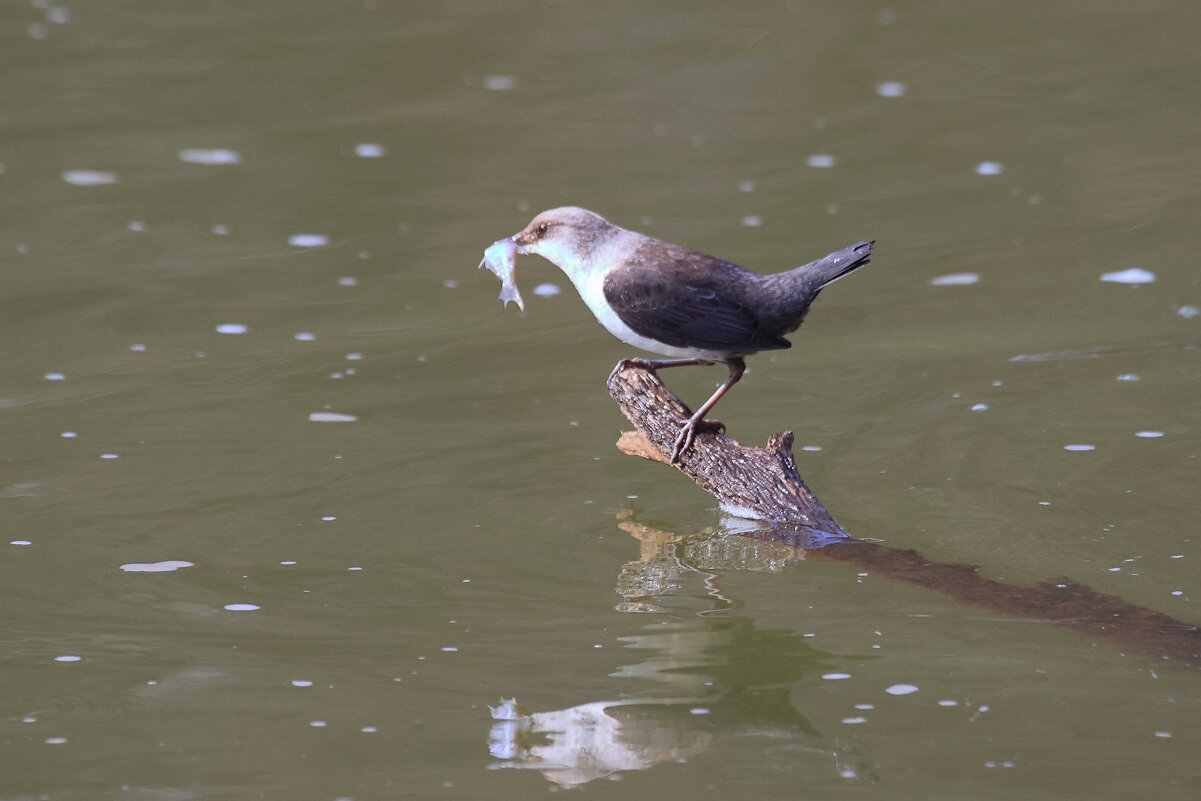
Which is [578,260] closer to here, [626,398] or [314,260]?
[626,398]

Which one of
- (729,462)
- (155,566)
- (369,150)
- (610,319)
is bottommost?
(155,566)

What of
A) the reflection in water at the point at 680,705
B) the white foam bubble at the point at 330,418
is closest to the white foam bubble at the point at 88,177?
the white foam bubble at the point at 330,418

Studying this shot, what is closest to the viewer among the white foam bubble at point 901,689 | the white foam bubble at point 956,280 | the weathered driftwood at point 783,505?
the white foam bubble at point 901,689

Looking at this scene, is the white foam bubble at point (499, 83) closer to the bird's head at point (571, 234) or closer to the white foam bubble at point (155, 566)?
the bird's head at point (571, 234)

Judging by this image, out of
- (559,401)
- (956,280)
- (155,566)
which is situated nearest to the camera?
(155,566)

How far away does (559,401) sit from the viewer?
26.8 feet

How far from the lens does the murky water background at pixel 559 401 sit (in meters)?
5.02

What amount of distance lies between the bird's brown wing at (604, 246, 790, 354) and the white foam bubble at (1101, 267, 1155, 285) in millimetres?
3855

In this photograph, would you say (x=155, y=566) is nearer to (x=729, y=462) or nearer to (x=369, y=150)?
(x=729, y=462)

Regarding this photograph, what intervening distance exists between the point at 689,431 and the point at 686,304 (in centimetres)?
51

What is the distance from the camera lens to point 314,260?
9984 millimetres

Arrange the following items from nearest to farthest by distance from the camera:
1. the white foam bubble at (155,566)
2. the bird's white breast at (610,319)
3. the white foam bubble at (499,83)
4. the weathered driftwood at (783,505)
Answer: the weathered driftwood at (783,505) → the bird's white breast at (610,319) → the white foam bubble at (155,566) → the white foam bubble at (499,83)

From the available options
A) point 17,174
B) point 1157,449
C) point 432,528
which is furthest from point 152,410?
point 1157,449

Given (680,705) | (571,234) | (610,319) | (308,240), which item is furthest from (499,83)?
(680,705)
